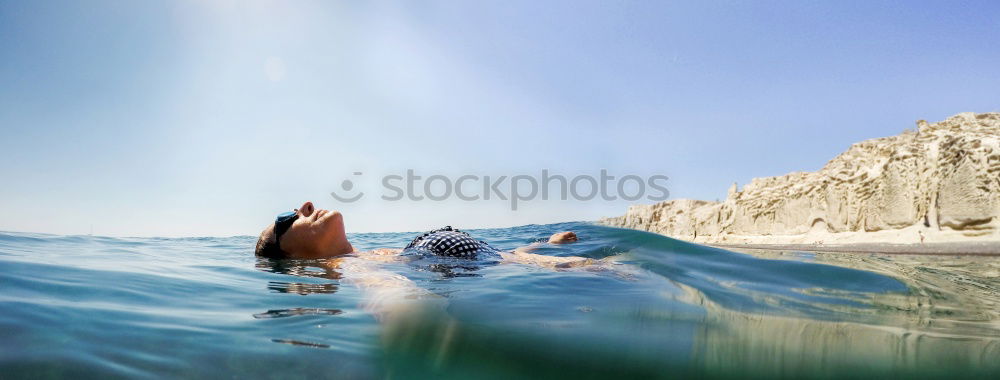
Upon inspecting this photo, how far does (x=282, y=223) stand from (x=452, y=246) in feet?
7.16

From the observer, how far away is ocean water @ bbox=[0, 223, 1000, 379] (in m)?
1.51

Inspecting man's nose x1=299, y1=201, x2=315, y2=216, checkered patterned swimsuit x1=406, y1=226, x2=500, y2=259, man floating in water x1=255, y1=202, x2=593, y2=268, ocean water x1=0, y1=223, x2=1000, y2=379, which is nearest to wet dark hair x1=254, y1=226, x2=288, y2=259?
man floating in water x1=255, y1=202, x2=593, y2=268

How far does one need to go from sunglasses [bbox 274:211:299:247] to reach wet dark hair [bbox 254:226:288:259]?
40mm

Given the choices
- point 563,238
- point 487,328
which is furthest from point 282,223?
point 563,238

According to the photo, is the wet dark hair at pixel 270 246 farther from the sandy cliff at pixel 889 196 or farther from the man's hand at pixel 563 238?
the sandy cliff at pixel 889 196

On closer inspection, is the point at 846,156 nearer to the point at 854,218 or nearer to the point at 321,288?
the point at 854,218

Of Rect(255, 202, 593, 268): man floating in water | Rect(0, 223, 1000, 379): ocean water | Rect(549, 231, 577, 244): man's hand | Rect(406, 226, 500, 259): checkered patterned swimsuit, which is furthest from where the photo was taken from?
Rect(549, 231, 577, 244): man's hand

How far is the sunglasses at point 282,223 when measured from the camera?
497cm

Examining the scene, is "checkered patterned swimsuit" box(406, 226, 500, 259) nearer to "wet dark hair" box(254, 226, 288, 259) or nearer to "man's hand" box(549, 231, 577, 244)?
"wet dark hair" box(254, 226, 288, 259)

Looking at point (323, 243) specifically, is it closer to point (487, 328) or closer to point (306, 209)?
point (306, 209)

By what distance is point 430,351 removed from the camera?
5.63ft

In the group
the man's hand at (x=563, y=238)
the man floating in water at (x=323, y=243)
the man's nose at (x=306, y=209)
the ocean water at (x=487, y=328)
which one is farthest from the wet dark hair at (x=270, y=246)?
the man's hand at (x=563, y=238)

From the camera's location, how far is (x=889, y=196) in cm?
1591

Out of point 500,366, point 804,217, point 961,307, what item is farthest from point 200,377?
point 804,217
